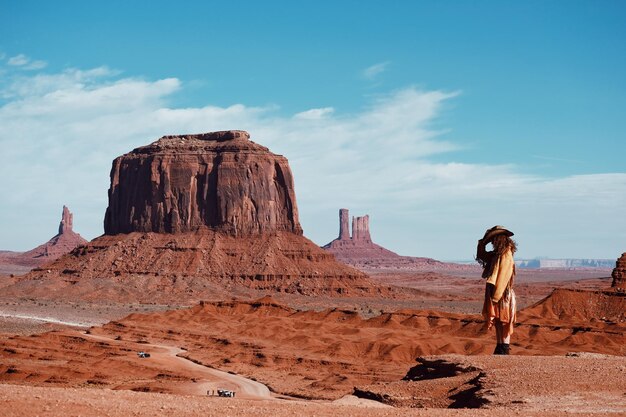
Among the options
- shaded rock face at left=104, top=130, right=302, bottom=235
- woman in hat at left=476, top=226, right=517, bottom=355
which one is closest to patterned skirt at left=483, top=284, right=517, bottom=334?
woman in hat at left=476, top=226, right=517, bottom=355

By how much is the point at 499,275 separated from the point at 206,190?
113 meters

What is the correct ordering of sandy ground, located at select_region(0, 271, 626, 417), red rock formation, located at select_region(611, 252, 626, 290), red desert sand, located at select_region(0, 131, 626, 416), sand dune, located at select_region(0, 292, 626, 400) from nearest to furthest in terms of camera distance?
sandy ground, located at select_region(0, 271, 626, 417)
red desert sand, located at select_region(0, 131, 626, 416)
sand dune, located at select_region(0, 292, 626, 400)
red rock formation, located at select_region(611, 252, 626, 290)

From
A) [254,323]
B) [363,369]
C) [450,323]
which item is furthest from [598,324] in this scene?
[254,323]

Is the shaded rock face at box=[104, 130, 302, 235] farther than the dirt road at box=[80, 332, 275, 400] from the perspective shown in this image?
Yes

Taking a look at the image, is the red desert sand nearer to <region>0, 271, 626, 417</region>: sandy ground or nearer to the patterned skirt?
<region>0, 271, 626, 417</region>: sandy ground

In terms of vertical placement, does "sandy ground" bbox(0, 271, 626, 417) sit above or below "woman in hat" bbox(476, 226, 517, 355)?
below

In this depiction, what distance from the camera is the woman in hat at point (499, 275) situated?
25156 mm

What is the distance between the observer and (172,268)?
12469 centimetres

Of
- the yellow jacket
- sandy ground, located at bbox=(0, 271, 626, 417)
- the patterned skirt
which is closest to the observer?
sandy ground, located at bbox=(0, 271, 626, 417)

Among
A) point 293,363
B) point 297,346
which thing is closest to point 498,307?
point 293,363

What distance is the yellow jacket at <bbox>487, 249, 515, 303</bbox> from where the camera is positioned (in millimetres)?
25125

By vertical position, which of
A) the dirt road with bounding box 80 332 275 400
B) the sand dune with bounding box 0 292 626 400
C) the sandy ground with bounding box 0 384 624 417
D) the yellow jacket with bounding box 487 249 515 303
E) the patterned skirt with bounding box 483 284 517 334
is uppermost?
the yellow jacket with bounding box 487 249 515 303

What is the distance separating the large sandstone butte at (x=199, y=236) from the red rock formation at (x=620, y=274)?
171 feet

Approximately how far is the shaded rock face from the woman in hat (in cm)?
10903
